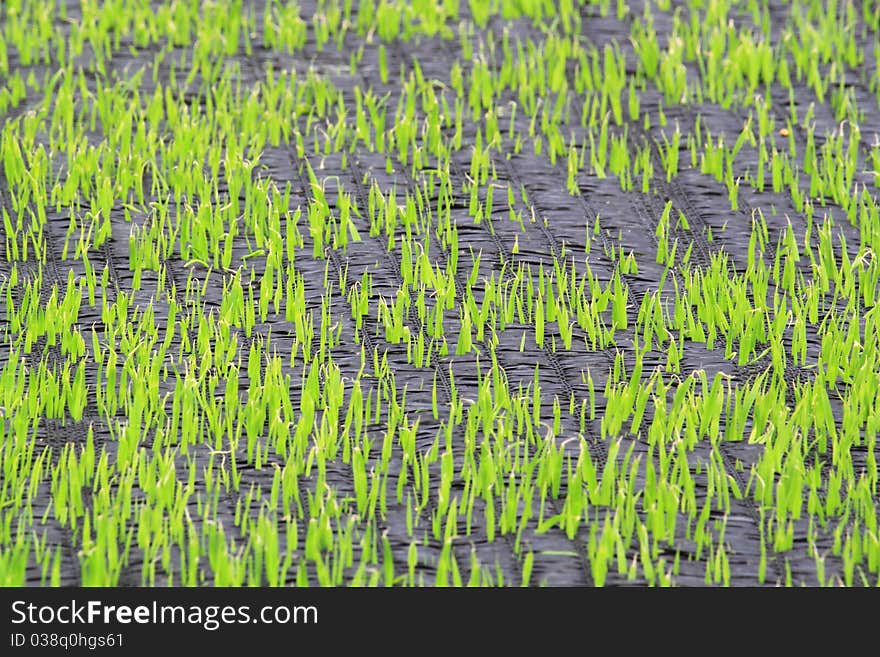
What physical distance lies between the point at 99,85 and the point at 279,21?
70 cm

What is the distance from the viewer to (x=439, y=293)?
292 cm

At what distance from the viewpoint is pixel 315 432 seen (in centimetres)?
247

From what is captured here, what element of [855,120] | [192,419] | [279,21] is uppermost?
[279,21]

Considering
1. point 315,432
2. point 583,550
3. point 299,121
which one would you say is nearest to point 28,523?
point 315,432

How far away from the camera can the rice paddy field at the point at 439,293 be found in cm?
228

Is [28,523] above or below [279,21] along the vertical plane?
below

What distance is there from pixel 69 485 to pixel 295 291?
0.79m

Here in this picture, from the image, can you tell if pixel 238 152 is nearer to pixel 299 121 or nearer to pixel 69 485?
pixel 299 121

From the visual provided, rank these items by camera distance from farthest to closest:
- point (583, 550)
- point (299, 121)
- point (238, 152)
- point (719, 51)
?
1. point (719, 51)
2. point (299, 121)
3. point (238, 152)
4. point (583, 550)

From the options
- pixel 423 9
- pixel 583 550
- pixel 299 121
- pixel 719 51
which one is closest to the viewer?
pixel 583 550

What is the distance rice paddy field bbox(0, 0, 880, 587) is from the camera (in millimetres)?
2281

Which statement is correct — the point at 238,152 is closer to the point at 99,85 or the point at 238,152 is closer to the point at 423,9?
the point at 99,85

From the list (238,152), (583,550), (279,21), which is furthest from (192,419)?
(279,21)

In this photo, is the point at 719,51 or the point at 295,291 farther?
the point at 719,51
